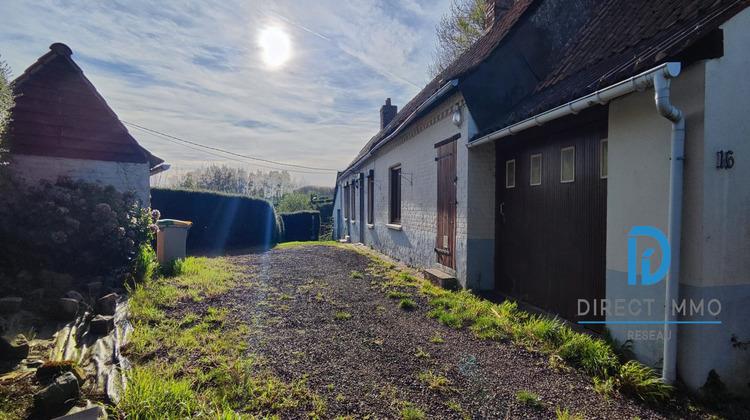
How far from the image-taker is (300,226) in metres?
22.1

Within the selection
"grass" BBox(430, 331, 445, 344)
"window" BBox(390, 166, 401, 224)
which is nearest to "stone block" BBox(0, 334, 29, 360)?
"grass" BBox(430, 331, 445, 344)

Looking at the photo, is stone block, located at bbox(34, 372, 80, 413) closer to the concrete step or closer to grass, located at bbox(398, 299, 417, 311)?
grass, located at bbox(398, 299, 417, 311)

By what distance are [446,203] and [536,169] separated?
2062mm

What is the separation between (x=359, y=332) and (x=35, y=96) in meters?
7.14

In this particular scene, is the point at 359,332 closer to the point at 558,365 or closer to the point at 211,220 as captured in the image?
the point at 558,365

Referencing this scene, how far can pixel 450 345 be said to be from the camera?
3.70 metres

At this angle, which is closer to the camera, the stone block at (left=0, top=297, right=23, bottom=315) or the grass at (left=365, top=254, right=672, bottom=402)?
the grass at (left=365, top=254, right=672, bottom=402)

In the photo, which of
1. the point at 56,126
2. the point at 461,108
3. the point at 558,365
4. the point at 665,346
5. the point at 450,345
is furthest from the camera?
the point at 56,126

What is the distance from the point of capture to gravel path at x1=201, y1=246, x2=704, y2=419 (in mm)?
2553

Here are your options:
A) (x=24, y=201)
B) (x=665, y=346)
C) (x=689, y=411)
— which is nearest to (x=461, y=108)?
(x=665, y=346)

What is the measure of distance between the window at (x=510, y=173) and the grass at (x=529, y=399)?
3.31 meters

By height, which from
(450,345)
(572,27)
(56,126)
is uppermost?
(572,27)

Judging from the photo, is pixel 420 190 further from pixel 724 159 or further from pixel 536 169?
pixel 724 159

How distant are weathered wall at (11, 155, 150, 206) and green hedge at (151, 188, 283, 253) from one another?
18.6 ft
